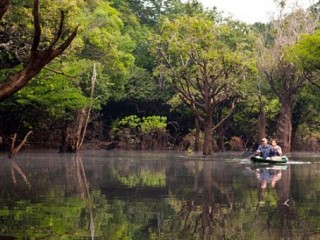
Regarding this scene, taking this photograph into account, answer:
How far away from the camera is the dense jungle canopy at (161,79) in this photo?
34.7m

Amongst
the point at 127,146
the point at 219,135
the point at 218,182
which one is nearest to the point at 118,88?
the point at 127,146

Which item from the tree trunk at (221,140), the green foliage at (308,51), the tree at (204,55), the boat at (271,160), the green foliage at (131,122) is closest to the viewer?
the boat at (271,160)

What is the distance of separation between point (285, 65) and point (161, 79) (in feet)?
36.1

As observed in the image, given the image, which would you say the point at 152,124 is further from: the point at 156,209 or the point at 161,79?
the point at 156,209

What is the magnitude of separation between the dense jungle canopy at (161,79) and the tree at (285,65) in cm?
9

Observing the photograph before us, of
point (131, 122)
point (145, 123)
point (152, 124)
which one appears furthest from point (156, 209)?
point (131, 122)

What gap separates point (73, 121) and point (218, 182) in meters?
30.1

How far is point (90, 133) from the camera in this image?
54.4m

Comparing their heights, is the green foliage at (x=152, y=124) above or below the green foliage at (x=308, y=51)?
below

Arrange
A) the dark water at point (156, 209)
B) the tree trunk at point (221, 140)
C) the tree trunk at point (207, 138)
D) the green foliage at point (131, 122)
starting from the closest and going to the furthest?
the dark water at point (156, 209), the tree trunk at point (207, 138), the green foliage at point (131, 122), the tree trunk at point (221, 140)

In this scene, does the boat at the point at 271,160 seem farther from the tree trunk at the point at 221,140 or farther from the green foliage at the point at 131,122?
the green foliage at the point at 131,122

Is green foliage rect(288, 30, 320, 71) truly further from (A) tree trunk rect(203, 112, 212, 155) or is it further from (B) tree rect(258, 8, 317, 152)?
(A) tree trunk rect(203, 112, 212, 155)

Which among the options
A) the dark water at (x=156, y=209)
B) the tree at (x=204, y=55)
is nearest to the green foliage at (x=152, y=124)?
the tree at (x=204, y=55)

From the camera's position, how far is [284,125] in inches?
2028
